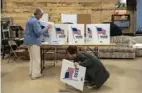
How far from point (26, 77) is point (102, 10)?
5.41 meters

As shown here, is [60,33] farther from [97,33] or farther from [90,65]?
[90,65]

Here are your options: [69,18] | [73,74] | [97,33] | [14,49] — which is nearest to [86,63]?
[73,74]

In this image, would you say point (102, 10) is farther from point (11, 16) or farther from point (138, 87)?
point (138, 87)

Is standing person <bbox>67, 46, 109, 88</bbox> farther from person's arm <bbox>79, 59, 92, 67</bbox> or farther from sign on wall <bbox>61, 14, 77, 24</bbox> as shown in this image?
sign on wall <bbox>61, 14, 77, 24</bbox>

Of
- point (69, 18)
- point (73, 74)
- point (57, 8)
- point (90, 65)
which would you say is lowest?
point (73, 74)

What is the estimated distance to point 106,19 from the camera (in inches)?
419

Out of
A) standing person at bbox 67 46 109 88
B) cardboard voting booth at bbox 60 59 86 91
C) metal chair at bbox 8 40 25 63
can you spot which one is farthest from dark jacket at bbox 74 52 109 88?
metal chair at bbox 8 40 25 63

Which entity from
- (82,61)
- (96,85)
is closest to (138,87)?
(96,85)

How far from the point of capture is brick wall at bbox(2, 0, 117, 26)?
415 inches

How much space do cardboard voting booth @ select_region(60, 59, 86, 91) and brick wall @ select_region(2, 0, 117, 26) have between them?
594cm

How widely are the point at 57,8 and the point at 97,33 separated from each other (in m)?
4.53

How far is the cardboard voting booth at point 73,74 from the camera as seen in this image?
15.7 feet

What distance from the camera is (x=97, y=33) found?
6324 millimetres

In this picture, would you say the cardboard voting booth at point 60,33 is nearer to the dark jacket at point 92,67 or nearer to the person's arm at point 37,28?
Result: the person's arm at point 37,28
